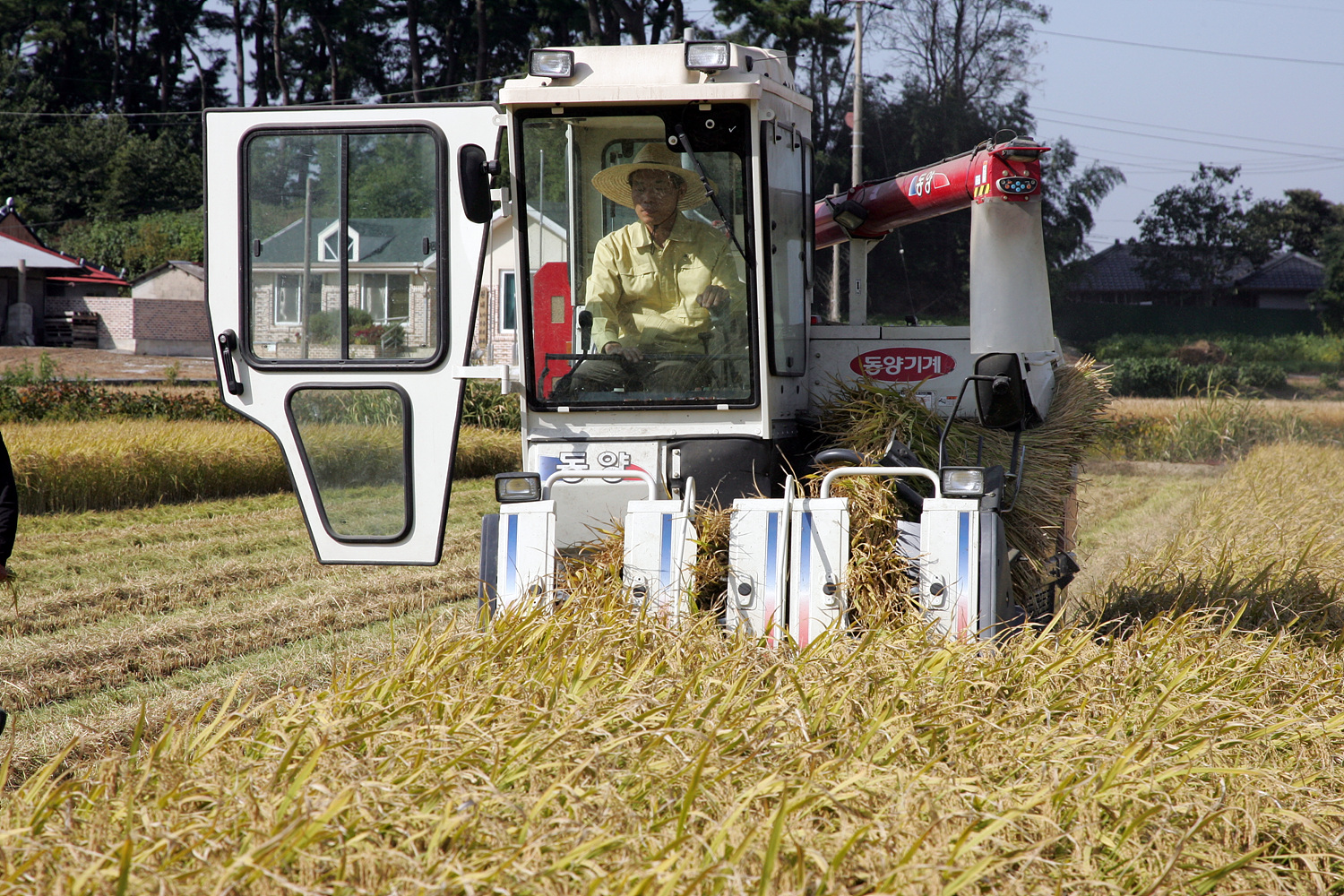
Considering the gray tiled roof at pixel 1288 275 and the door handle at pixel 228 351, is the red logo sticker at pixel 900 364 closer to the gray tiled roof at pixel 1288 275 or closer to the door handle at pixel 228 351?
the door handle at pixel 228 351

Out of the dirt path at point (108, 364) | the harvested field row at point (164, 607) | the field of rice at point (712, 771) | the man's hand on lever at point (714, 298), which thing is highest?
the dirt path at point (108, 364)

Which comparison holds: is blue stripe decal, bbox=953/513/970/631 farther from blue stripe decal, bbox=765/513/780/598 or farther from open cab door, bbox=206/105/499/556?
open cab door, bbox=206/105/499/556

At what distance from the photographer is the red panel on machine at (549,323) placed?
4547mm

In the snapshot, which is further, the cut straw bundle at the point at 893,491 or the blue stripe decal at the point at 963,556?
the cut straw bundle at the point at 893,491

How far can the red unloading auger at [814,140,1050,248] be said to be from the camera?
4.88 m

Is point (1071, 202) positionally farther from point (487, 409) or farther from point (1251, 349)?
point (487, 409)

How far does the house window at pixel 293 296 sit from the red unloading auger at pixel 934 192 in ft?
9.02

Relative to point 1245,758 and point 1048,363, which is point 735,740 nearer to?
point 1245,758

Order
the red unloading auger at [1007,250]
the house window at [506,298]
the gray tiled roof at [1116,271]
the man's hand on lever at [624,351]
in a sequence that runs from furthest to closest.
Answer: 1. the gray tiled roof at [1116,271]
2. the house window at [506,298]
3. the red unloading auger at [1007,250]
4. the man's hand on lever at [624,351]

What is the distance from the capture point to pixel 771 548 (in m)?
3.99

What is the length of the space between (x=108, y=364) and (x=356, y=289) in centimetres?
2859

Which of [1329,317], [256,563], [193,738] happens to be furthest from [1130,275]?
[193,738]

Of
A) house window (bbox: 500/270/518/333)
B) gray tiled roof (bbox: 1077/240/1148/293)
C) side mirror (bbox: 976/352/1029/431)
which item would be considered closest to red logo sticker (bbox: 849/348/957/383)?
side mirror (bbox: 976/352/1029/431)

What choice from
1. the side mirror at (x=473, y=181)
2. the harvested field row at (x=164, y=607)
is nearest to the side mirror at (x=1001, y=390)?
the side mirror at (x=473, y=181)
